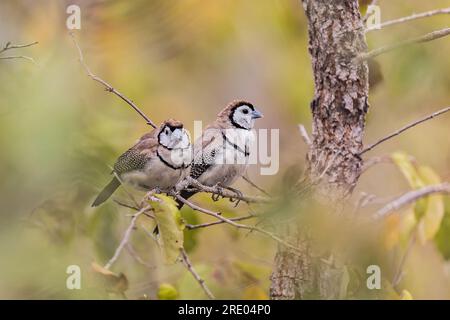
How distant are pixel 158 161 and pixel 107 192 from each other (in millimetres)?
265

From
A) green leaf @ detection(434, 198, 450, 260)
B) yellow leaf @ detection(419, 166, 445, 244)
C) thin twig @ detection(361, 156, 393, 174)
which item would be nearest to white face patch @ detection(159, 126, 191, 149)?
thin twig @ detection(361, 156, 393, 174)

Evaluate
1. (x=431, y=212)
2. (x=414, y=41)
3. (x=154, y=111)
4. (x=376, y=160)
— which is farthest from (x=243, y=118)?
(x=154, y=111)

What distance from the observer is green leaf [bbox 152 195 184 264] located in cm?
225

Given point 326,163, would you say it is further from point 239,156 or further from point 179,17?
point 179,17

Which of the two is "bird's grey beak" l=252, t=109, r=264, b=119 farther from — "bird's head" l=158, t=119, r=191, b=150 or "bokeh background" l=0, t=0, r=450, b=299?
"bird's head" l=158, t=119, r=191, b=150

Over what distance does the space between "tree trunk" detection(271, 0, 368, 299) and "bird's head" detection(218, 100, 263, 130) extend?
573 millimetres

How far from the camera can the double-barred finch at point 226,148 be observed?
307 cm

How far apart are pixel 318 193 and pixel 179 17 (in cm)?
243

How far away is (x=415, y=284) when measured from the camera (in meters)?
4.08

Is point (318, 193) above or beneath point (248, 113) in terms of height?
beneath

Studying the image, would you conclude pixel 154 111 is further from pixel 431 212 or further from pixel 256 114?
pixel 431 212

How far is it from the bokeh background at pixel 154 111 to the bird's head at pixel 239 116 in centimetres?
18

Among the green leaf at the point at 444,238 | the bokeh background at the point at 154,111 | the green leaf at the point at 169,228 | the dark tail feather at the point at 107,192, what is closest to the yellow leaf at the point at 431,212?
the green leaf at the point at 444,238
